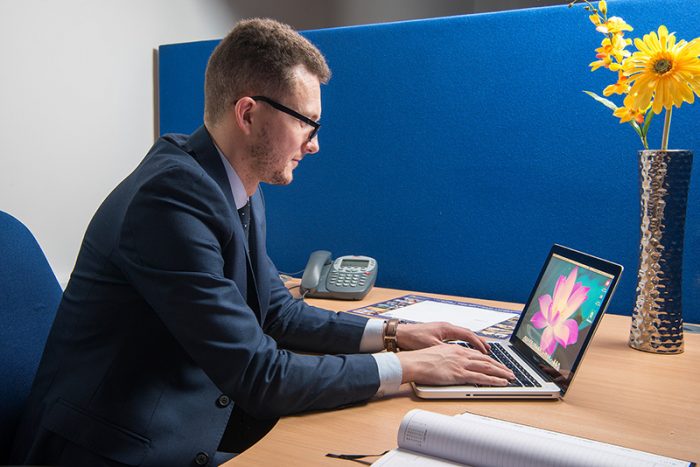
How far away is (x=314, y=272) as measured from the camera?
5.22 feet

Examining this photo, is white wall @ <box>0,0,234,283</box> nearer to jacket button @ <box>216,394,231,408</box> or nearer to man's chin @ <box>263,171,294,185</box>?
man's chin @ <box>263,171,294,185</box>

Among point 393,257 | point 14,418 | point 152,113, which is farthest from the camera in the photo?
point 152,113

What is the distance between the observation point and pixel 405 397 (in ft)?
3.01

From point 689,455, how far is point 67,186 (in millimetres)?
1594

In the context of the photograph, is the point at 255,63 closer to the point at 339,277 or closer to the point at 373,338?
the point at 373,338

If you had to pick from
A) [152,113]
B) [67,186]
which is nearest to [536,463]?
[67,186]

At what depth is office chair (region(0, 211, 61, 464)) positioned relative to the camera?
0.97 metres

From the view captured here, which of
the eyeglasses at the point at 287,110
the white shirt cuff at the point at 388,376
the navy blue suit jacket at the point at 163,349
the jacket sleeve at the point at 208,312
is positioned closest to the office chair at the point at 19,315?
the navy blue suit jacket at the point at 163,349

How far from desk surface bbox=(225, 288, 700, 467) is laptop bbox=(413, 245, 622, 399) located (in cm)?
2

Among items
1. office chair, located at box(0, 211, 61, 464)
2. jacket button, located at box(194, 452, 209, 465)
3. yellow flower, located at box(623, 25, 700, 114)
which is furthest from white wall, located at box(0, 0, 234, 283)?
yellow flower, located at box(623, 25, 700, 114)

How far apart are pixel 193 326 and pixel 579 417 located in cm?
53

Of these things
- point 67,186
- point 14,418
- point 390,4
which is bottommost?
point 14,418

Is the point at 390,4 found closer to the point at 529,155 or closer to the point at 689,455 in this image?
the point at 529,155

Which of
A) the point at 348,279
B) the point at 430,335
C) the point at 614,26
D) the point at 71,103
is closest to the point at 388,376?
the point at 430,335
